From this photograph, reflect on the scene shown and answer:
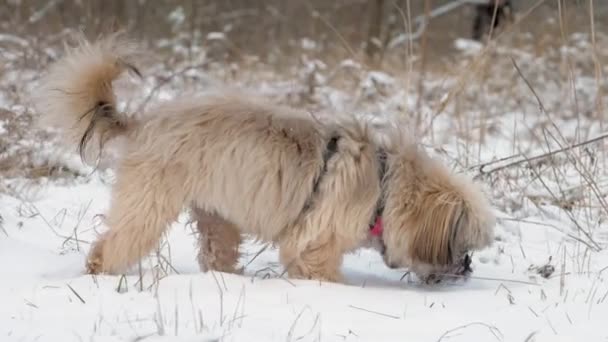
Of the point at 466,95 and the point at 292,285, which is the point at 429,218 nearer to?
the point at 292,285

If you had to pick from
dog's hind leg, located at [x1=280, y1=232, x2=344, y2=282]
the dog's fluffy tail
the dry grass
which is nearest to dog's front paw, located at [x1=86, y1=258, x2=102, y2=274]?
the dry grass

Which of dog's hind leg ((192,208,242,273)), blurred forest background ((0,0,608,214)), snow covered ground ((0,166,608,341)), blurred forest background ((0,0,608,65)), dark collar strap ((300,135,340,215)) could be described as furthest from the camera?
blurred forest background ((0,0,608,65))

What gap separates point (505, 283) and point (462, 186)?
1.85 ft

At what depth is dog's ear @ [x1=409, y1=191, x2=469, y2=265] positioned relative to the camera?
443 centimetres

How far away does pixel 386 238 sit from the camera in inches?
177

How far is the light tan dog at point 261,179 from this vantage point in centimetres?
430

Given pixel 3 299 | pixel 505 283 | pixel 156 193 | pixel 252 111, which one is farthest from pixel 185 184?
pixel 505 283

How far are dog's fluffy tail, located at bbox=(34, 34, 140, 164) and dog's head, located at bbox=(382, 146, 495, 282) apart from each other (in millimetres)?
1403

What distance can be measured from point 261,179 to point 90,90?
95 centimetres

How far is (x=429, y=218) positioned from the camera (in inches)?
Answer: 175

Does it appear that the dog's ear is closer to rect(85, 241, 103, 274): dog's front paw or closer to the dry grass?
the dry grass

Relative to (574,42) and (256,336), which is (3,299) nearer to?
(256,336)

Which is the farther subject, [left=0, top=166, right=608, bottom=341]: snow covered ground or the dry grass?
the dry grass

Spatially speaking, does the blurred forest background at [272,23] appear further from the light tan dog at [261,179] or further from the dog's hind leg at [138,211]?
the dog's hind leg at [138,211]
